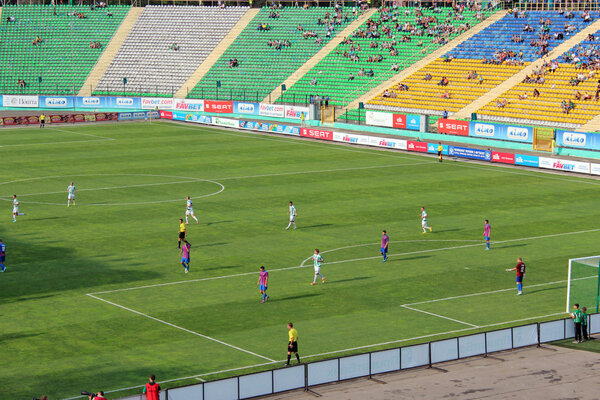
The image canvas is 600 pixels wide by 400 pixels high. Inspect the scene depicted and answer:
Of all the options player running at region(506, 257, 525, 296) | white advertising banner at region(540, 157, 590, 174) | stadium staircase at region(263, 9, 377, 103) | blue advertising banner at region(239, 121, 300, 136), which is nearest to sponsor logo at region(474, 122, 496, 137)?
white advertising banner at region(540, 157, 590, 174)

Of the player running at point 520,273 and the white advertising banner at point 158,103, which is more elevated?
the white advertising banner at point 158,103

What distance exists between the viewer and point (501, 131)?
82.5 meters

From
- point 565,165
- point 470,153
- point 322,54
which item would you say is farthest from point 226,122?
point 565,165

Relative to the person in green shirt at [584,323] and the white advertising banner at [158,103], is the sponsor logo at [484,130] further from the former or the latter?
the person in green shirt at [584,323]

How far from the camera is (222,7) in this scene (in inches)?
4902

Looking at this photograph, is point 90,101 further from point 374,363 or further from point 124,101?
point 374,363

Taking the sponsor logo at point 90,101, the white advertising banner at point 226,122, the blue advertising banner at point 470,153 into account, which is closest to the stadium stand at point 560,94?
the blue advertising banner at point 470,153

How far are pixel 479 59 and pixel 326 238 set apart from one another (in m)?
52.7

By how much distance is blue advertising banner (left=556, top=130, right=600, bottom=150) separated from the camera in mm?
75625

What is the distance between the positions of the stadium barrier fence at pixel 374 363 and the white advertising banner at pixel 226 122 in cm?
6503

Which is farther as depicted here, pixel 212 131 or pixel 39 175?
pixel 212 131

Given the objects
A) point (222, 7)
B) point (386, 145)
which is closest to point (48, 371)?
point (386, 145)

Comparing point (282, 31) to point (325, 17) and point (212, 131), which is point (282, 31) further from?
point (212, 131)

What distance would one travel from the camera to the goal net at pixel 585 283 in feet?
121
